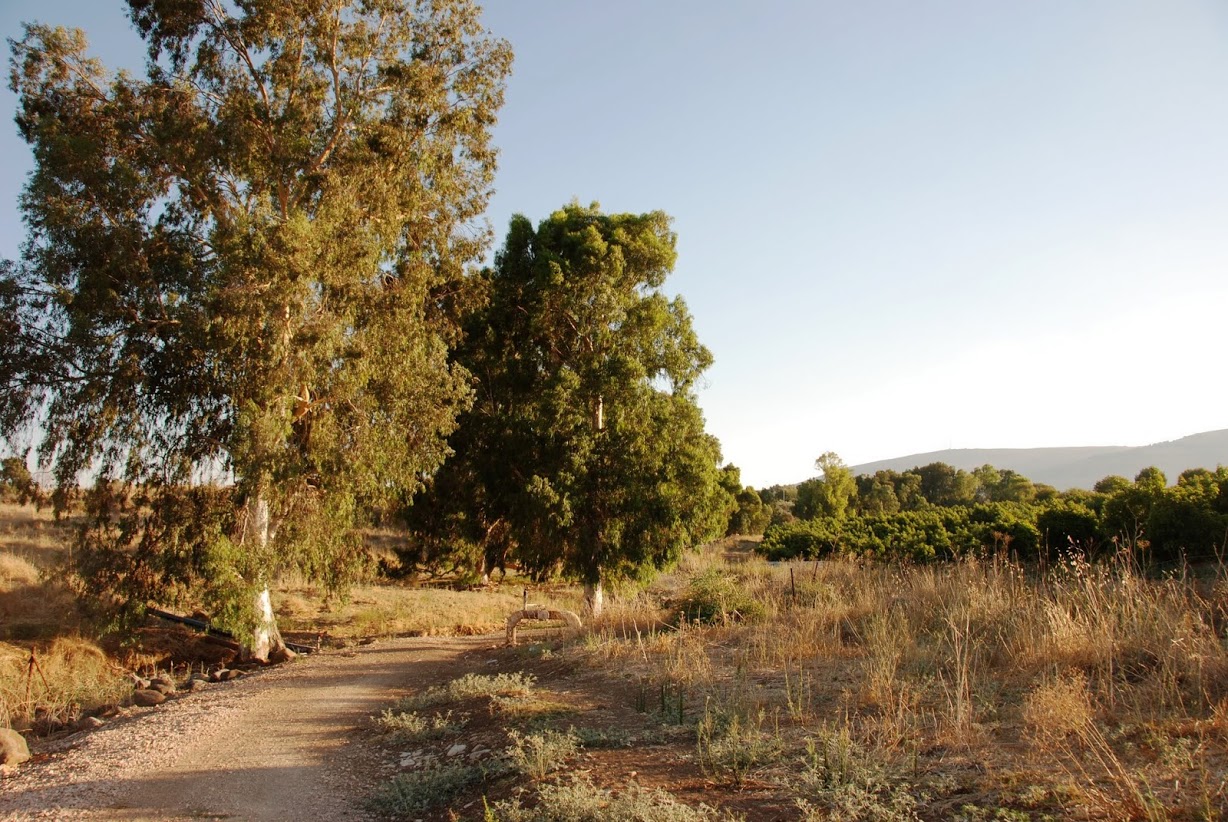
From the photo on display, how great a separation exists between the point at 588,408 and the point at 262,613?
8.80 metres

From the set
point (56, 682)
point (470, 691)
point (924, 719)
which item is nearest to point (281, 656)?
point (56, 682)

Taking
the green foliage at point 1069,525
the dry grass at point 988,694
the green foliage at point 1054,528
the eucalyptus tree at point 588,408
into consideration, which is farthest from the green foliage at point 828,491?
the dry grass at point 988,694

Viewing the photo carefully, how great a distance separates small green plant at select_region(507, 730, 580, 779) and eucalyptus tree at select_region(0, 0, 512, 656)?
8.85 meters

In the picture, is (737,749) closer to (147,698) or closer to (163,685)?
(147,698)

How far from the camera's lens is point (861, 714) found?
638 cm

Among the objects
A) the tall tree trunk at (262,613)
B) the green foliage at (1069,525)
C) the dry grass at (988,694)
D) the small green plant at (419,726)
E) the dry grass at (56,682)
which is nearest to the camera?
the dry grass at (988,694)

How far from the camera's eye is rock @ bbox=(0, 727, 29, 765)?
26.4 ft

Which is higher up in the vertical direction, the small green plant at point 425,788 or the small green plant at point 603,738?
the small green plant at point 603,738

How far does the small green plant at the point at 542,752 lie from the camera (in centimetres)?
570

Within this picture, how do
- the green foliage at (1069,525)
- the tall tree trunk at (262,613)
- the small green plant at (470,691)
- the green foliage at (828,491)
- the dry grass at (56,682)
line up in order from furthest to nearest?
the green foliage at (828,491)
the green foliage at (1069,525)
the tall tree trunk at (262,613)
the dry grass at (56,682)
the small green plant at (470,691)

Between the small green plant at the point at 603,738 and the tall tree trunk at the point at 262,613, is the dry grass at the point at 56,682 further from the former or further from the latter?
the small green plant at the point at 603,738

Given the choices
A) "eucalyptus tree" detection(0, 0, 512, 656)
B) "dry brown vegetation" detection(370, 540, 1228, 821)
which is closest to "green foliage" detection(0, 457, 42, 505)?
"eucalyptus tree" detection(0, 0, 512, 656)

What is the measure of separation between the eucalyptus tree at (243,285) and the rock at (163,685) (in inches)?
60.2

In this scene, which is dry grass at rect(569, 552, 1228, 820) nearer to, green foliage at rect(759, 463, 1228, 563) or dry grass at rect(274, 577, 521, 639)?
green foliage at rect(759, 463, 1228, 563)
